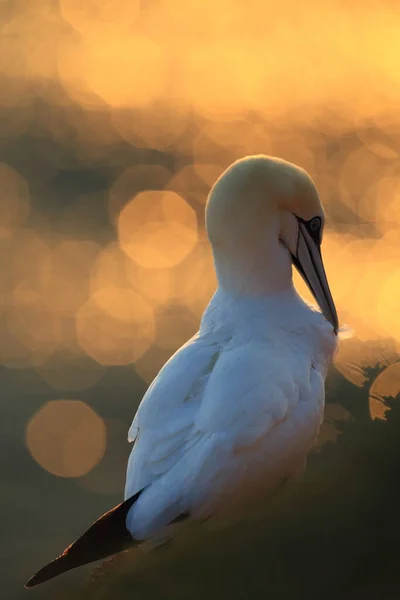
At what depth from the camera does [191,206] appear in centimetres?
1265

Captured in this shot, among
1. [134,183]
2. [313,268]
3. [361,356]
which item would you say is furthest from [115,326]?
[134,183]

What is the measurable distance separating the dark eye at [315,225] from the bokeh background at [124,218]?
1.04 m

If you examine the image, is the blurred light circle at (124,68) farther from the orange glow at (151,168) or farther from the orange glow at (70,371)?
the orange glow at (70,371)

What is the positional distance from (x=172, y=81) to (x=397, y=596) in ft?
48.6

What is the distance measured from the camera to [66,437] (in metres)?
6.91

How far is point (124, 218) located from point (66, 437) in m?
5.32

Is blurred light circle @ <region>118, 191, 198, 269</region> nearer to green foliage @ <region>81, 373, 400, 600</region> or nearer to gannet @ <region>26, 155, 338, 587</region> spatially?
gannet @ <region>26, 155, 338, 587</region>

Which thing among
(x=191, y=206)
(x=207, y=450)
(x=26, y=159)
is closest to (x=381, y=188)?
(x=191, y=206)

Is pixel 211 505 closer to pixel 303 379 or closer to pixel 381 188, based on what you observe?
pixel 303 379

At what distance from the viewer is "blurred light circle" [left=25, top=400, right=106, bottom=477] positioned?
6516 mm

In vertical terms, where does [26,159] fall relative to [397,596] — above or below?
below

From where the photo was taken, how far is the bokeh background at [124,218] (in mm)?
6523

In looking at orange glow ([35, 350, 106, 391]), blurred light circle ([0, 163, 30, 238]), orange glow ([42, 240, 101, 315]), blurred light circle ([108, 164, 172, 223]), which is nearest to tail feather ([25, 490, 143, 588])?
orange glow ([35, 350, 106, 391])

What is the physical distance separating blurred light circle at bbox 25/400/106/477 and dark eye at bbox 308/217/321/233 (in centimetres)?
188
